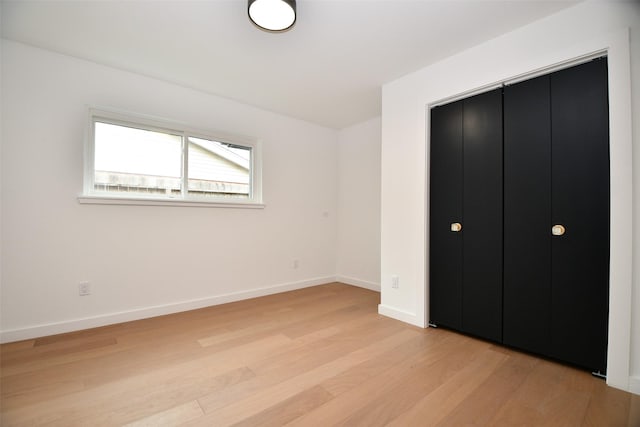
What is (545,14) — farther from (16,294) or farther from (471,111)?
(16,294)

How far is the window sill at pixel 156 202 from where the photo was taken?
103 inches

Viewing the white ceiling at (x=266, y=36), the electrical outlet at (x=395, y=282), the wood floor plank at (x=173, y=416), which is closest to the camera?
the wood floor plank at (x=173, y=416)

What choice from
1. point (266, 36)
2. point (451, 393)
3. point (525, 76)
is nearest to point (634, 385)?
point (451, 393)

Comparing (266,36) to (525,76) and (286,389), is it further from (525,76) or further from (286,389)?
(286,389)

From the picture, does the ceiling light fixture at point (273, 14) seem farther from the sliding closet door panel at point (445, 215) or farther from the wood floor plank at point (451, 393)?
the wood floor plank at point (451, 393)

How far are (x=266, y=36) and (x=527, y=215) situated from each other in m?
2.48

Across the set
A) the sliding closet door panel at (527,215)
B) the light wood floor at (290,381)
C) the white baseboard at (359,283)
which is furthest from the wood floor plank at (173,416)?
the white baseboard at (359,283)

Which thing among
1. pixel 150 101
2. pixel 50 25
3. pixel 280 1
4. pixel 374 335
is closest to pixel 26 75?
pixel 50 25

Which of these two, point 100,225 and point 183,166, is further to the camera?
point 183,166

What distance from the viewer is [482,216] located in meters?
2.38

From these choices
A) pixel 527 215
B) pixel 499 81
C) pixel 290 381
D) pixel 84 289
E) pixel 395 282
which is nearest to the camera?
pixel 290 381

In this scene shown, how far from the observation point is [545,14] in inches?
77.6

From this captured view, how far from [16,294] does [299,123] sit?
358 centimetres

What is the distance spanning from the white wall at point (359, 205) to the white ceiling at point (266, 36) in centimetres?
130
